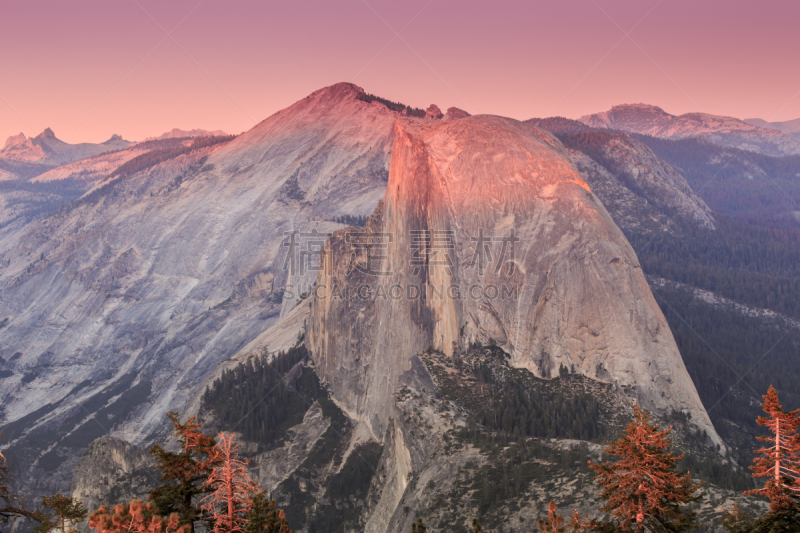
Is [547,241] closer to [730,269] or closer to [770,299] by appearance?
[770,299]

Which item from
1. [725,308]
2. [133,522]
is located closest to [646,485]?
[133,522]

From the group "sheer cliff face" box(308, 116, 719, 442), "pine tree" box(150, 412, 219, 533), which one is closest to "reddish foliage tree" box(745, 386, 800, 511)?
"pine tree" box(150, 412, 219, 533)

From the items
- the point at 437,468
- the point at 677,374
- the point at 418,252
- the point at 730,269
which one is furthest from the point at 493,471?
the point at 730,269

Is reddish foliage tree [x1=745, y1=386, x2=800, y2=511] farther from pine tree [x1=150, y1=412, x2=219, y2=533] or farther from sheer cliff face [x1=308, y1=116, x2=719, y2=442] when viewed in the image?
sheer cliff face [x1=308, y1=116, x2=719, y2=442]

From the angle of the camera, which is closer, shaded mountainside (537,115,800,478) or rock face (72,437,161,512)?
shaded mountainside (537,115,800,478)

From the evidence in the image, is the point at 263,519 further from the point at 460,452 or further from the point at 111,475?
the point at 111,475
